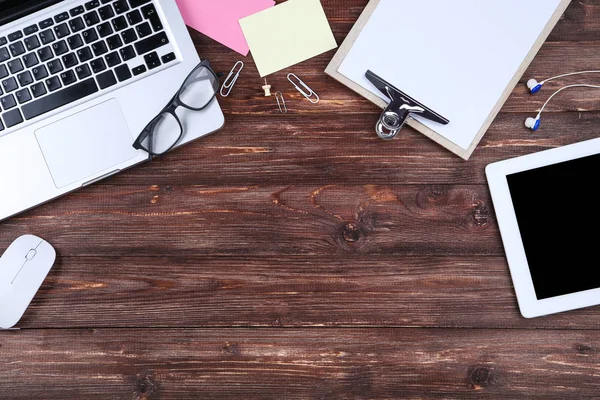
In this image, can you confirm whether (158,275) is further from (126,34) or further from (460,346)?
(460,346)

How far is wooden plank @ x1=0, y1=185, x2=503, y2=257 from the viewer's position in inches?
38.0

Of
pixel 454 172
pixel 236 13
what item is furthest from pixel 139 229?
pixel 454 172

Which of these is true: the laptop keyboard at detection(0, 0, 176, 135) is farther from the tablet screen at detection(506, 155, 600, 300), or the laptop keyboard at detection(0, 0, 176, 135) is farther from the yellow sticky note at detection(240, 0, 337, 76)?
the tablet screen at detection(506, 155, 600, 300)

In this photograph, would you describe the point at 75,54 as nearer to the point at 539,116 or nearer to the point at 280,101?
the point at 280,101

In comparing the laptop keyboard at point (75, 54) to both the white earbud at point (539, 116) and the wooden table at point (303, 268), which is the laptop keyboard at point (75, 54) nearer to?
the wooden table at point (303, 268)

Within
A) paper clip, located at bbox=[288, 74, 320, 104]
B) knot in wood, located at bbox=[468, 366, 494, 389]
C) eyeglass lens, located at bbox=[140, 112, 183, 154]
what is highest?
eyeglass lens, located at bbox=[140, 112, 183, 154]

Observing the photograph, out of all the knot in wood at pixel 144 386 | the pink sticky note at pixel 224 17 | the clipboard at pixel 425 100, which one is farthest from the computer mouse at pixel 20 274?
the clipboard at pixel 425 100

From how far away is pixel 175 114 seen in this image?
0.91 meters

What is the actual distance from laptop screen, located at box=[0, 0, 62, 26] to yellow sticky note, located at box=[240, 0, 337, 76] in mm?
335

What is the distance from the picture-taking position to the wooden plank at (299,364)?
950mm

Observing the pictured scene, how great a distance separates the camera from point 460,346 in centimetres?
96

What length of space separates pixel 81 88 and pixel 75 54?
57 mm

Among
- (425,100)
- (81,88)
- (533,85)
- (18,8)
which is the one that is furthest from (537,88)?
(18,8)

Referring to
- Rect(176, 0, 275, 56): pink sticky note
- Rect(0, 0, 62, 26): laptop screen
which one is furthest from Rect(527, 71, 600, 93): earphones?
Rect(0, 0, 62, 26): laptop screen
